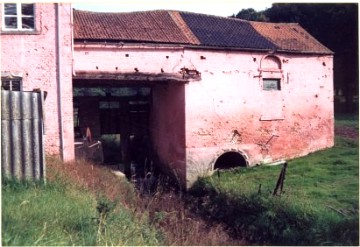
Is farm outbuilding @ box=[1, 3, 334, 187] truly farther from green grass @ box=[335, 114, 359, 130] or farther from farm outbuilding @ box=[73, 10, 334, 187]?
green grass @ box=[335, 114, 359, 130]

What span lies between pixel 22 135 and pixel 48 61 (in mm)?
4914

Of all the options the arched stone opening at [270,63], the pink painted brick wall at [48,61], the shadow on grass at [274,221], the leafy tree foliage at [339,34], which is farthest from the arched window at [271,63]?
the pink painted brick wall at [48,61]

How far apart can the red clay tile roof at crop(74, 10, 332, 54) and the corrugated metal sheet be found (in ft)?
19.2

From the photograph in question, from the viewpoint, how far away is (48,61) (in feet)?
40.5

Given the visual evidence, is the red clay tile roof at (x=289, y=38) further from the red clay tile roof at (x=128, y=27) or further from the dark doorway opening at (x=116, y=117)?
the dark doorway opening at (x=116, y=117)

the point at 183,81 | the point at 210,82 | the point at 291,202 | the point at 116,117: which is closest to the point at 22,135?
the point at 291,202

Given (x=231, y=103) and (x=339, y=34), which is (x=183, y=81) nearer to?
(x=231, y=103)

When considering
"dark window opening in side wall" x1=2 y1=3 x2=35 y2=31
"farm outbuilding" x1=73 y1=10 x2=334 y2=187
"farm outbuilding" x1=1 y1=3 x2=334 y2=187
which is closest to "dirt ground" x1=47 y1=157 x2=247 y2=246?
"farm outbuilding" x1=1 y1=3 x2=334 y2=187

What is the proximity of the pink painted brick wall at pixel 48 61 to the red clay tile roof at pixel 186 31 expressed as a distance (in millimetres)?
1115

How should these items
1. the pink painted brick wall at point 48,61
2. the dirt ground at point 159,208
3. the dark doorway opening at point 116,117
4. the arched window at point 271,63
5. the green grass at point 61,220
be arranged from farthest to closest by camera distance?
the dark doorway opening at point 116,117 → the arched window at point 271,63 → the pink painted brick wall at point 48,61 → the dirt ground at point 159,208 → the green grass at point 61,220

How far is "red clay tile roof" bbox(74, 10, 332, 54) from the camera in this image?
14.3 meters

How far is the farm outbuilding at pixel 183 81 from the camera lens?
40.7ft

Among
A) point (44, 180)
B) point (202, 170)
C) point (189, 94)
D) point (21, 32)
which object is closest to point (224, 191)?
point (202, 170)

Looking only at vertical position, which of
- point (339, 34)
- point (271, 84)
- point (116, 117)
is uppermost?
point (339, 34)
